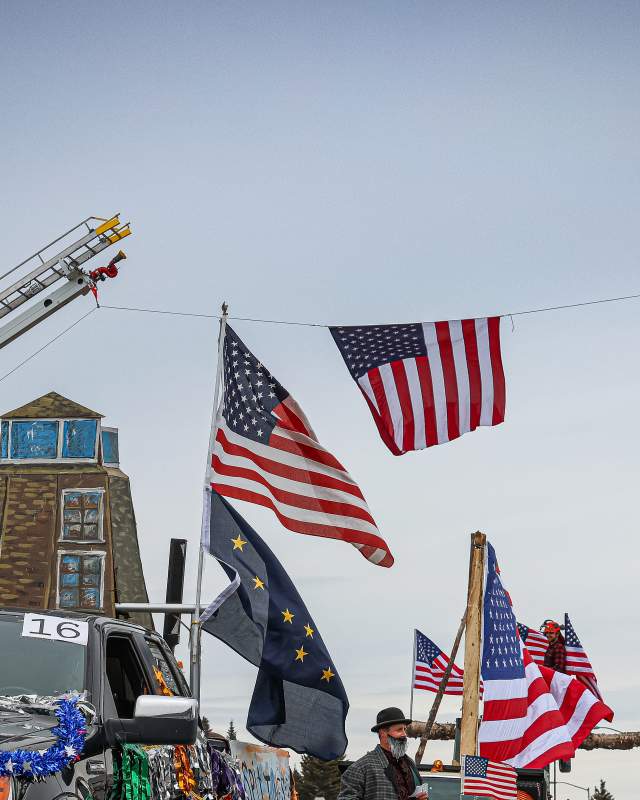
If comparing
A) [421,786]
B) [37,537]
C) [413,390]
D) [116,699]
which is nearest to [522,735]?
[413,390]

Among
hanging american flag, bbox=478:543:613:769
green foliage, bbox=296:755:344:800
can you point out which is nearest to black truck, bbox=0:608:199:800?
hanging american flag, bbox=478:543:613:769

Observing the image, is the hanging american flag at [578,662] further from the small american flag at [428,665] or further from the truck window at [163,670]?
the truck window at [163,670]

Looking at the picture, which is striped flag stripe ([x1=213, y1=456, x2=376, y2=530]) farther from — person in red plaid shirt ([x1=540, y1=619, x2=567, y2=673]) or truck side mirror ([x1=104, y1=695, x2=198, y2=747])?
person in red plaid shirt ([x1=540, y1=619, x2=567, y2=673])

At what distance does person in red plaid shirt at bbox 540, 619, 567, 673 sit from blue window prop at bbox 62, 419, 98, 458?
1244 centimetres

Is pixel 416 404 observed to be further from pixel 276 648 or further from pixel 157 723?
pixel 157 723

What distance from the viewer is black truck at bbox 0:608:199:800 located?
18.5 ft

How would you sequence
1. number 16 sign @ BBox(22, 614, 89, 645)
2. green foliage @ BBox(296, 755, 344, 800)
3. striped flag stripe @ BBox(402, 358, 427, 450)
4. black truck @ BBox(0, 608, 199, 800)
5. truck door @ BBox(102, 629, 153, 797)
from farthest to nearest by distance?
green foliage @ BBox(296, 755, 344, 800)
striped flag stripe @ BBox(402, 358, 427, 450)
truck door @ BBox(102, 629, 153, 797)
number 16 sign @ BBox(22, 614, 89, 645)
black truck @ BBox(0, 608, 199, 800)

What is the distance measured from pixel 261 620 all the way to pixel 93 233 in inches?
512

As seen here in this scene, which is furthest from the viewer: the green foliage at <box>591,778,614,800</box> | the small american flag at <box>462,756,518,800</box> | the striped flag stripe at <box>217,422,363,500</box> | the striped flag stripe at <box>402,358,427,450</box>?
the green foliage at <box>591,778,614,800</box>

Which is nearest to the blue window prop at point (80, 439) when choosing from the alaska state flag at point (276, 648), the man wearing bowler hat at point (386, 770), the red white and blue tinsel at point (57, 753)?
the alaska state flag at point (276, 648)

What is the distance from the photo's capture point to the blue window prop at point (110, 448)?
97.6 feet

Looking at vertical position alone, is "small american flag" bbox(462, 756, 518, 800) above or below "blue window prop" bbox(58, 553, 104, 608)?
below

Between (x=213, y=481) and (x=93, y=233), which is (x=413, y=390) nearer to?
(x=213, y=481)

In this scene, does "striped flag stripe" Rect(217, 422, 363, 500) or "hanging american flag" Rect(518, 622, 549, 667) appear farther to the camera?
"hanging american flag" Rect(518, 622, 549, 667)
